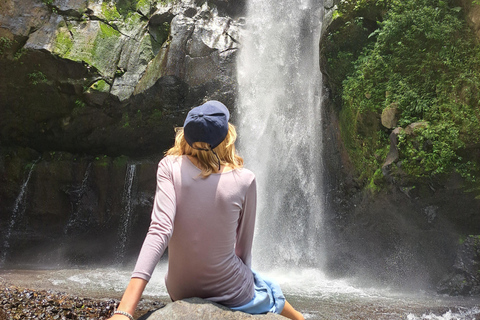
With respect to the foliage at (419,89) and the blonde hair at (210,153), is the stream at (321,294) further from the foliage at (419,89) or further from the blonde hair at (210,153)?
the blonde hair at (210,153)

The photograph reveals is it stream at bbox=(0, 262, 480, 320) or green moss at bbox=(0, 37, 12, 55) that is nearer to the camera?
stream at bbox=(0, 262, 480, 320)

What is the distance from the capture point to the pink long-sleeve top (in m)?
1.91

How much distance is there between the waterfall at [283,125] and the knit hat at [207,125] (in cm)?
838

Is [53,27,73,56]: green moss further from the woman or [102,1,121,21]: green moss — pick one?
the woman

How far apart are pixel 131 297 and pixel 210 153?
0.75 metres

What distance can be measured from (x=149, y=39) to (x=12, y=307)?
28.1 feet

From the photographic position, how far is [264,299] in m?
2.08

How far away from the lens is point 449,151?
23.2 ft

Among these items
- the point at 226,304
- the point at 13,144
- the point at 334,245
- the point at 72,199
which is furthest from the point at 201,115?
the point at 13,144

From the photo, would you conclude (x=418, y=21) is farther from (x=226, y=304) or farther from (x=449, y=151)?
(x=226, y=304)

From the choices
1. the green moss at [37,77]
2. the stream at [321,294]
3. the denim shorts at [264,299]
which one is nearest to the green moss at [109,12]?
the green moss at [37,77]

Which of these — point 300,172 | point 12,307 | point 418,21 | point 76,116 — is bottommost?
point 12,307

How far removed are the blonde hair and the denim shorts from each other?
65 centimetres

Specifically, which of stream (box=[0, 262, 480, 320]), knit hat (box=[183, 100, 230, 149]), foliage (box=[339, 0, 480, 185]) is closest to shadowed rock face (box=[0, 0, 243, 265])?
stream (box=[0, 262, 480, 320])
